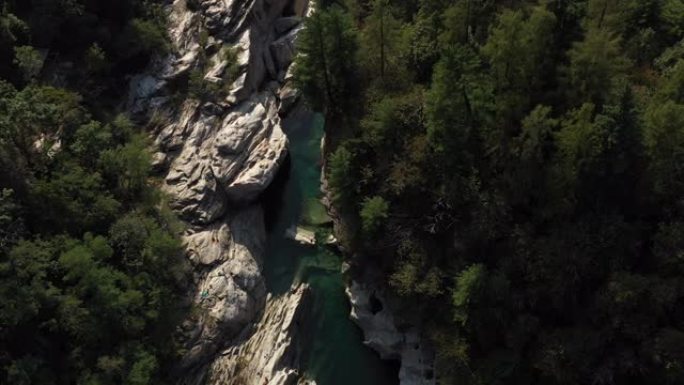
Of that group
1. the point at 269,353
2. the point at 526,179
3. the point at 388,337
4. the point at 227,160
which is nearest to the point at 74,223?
the point at 227,160

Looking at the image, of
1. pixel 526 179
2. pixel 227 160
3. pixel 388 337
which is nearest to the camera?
pixel 526 179

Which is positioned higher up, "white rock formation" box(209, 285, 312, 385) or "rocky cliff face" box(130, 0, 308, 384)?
"rocky cliff face" box(130, 0, 308, 384)

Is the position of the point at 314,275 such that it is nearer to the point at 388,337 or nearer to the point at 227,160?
the point at 388,337

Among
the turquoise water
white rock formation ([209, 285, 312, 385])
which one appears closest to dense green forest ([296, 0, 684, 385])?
the turquoise water

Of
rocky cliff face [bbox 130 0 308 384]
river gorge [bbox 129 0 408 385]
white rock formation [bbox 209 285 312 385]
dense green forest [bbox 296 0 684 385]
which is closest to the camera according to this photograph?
dense green forest [bbox 296 0 684 385]

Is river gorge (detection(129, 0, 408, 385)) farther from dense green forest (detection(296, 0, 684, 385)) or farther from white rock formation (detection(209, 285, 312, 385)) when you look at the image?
dense green forest (detection(296, 0, 684, 385))

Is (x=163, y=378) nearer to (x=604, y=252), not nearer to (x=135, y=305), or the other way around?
(x=135, y=305)

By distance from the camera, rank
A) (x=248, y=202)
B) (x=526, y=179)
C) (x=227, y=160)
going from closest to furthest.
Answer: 1. (x=526, y=179)
2. (x=227, y=160)
3. (x=248, y=202)
